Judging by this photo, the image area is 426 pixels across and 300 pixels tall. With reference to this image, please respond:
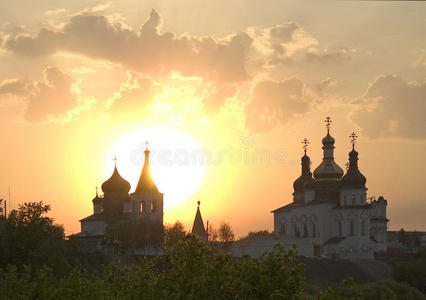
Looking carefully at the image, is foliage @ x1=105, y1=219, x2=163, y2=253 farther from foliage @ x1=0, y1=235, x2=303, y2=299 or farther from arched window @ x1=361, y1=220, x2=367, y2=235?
foliage @ x1=0, y1=235, x2=303, y2=299

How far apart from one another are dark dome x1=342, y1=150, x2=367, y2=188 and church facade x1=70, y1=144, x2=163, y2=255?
18.3 meters

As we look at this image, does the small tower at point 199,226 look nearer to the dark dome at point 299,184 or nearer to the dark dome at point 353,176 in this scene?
the dark dome at point 299,184

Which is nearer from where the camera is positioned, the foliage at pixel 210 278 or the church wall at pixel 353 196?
the foliage at pixel 210 278

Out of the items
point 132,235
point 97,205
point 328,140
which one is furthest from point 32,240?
point 328,140

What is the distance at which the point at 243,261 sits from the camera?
2714 centimetres

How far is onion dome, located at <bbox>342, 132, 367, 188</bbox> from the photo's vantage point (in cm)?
9500

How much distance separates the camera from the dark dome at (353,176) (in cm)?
9500

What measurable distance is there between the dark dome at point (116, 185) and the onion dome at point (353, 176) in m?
21.4

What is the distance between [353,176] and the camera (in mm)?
95438

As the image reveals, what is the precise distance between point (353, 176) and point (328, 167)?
480 centimetres

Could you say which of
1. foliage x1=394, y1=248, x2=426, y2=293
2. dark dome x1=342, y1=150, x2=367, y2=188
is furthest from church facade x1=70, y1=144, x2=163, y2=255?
foliage x1=394, y1=248, x2=426, y2=293

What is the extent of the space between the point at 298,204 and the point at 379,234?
29.1 feet

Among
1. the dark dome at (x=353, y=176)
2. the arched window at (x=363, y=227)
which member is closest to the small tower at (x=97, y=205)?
the dark dome at (x=353, y=176)

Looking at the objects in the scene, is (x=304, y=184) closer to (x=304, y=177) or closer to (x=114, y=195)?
(x=304, y=177)
